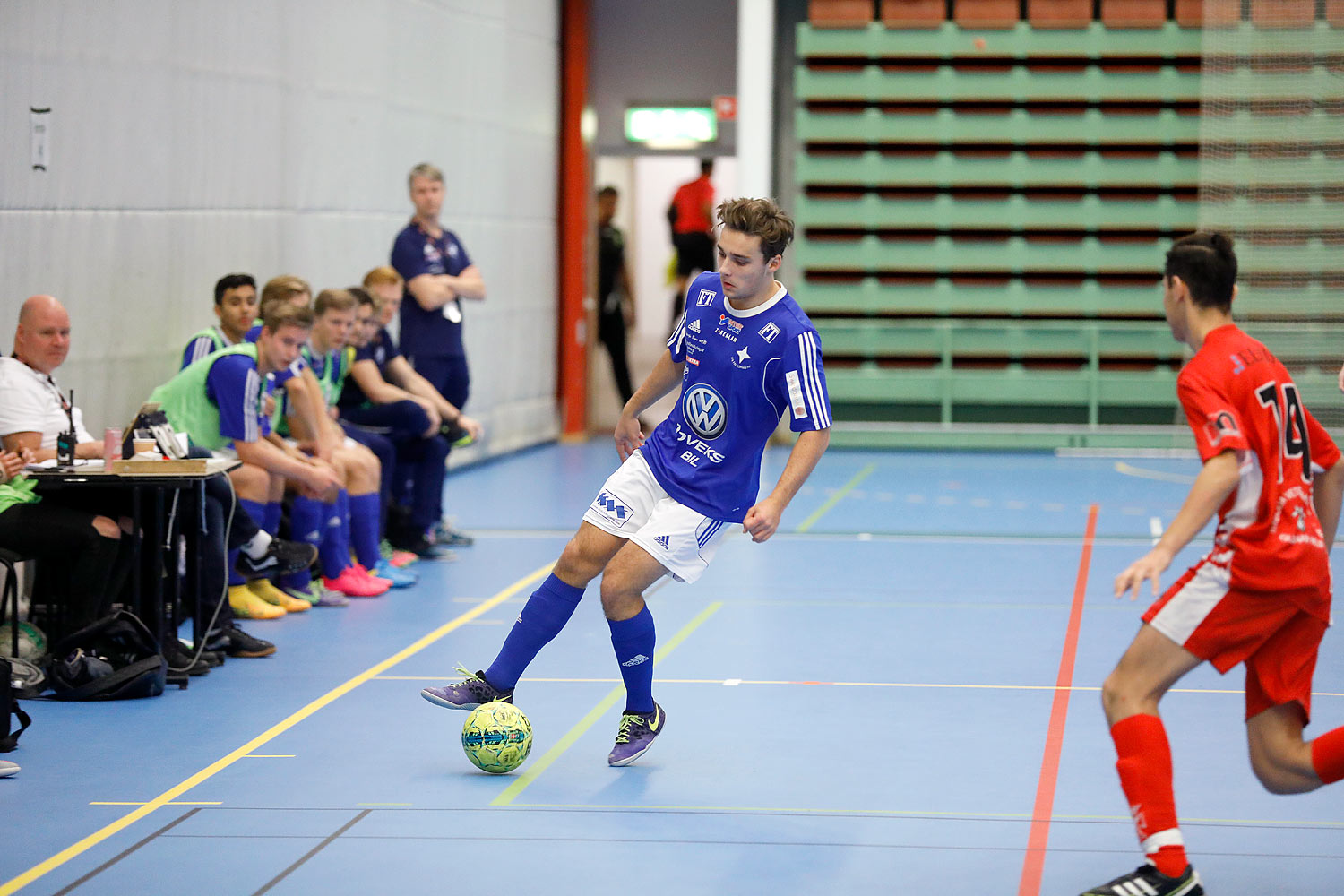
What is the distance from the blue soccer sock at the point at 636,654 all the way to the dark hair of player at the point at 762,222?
1.23 meters

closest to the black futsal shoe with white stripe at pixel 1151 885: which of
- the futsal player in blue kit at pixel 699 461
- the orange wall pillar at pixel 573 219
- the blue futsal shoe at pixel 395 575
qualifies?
the futsal player in blue kit at pixel 699 461

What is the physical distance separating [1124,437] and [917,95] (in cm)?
372

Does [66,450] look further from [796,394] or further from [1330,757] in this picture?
[1330,757]

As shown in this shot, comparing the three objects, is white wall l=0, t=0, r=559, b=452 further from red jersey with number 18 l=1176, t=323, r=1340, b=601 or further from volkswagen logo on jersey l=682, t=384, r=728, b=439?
red jersey with number 18 l=1176, t=323, r=1340, b=601

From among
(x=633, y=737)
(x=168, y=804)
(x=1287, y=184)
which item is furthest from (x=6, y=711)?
(x=1287, y=184)

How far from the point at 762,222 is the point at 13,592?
318 centimetres

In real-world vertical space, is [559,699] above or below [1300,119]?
below

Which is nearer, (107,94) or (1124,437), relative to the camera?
(107,94)

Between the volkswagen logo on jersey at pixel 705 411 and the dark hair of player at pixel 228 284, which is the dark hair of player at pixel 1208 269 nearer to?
the volkswagen logo on jersey at pixel 705 411

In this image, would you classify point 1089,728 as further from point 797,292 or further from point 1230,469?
point 797,292

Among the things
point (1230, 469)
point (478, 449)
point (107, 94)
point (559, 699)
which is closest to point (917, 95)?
point (478, 449)

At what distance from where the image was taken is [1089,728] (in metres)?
5.64

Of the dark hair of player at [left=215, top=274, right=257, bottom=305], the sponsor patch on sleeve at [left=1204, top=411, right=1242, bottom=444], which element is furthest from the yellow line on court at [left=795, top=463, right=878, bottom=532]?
the sponsor patch on sleeve at [left=1204, top=411, right=1242, bottom=444]

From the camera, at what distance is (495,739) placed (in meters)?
4.99
